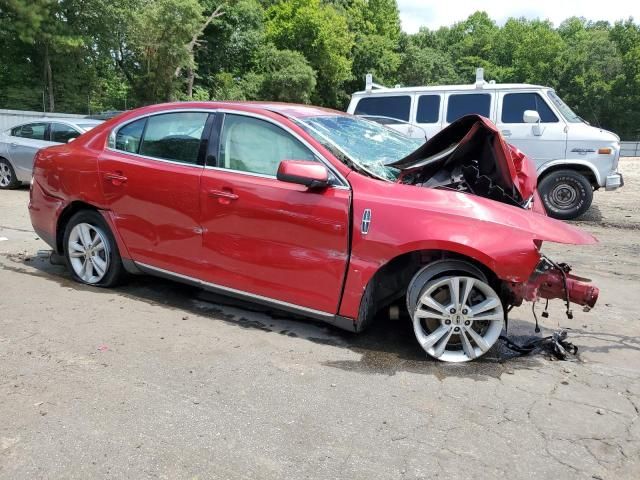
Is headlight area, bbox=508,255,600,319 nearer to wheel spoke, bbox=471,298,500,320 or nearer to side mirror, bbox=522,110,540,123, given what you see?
wheel spoke, bbox=471,298,500,320

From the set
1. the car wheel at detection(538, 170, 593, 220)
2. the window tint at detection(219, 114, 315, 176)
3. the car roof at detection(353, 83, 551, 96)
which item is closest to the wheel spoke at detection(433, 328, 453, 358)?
the window tint at detection(219, 114, 315, 176)

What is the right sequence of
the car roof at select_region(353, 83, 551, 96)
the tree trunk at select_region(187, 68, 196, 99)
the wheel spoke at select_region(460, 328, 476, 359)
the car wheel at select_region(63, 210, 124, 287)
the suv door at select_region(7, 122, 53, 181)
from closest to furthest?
the wheel spoke at select_region(460, 328, 476, 359) → the car wheel at select_region(63, 210, 124, 287) → the car roof at select_region(353, 83, 551, 96) → the suv door at select_region(7, 122, 53, 181) → the tree trunk at select_region(187, 68, 196, 99)

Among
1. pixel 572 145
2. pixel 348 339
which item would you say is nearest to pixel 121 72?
pixel 572 145

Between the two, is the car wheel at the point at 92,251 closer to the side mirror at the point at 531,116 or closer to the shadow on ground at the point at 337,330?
the shadow on ground at the point at 337,330

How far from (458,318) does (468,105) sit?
7.29 m

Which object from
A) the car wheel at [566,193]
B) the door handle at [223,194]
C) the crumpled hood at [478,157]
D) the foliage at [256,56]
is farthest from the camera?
the foliage at [256,56]

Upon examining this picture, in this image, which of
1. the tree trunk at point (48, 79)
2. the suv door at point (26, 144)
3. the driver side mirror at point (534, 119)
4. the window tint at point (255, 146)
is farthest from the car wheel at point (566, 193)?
the tree trunk at point (48, 79)

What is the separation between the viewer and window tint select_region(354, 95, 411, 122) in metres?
10.7

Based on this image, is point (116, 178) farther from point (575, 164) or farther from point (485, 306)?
point (575, 164)

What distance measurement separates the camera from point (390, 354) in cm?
382

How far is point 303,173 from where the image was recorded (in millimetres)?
3621

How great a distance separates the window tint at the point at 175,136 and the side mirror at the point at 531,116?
654cm

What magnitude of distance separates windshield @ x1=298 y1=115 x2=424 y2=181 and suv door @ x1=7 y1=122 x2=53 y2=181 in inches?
329

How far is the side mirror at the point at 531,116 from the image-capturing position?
909 centimetres
